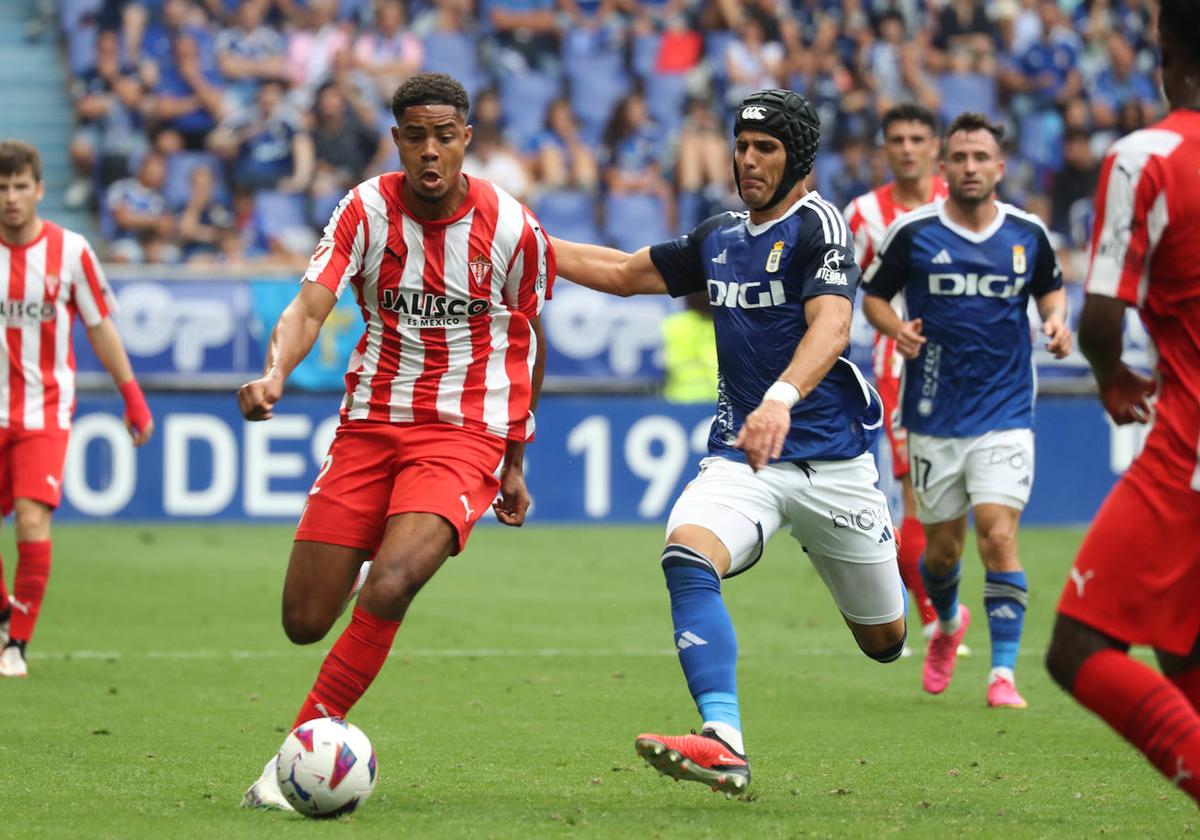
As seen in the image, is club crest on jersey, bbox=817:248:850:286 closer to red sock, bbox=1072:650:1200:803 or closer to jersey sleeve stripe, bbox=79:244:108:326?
red sock, bbox=1072:650:1200:803

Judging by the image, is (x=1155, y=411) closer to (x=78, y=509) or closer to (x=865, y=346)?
(x=865, y=346)

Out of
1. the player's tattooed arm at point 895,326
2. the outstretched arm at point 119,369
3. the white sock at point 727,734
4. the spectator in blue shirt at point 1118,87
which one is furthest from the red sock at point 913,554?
the spectator in blue shirt at point 1118,87

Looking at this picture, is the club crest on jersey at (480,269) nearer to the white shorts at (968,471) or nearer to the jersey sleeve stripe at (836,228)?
the jersey sleeve stripe at (836,228)

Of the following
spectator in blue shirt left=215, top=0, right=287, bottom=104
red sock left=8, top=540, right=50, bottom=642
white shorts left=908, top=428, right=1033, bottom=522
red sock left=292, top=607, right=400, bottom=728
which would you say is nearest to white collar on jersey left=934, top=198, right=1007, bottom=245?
white shorts left=908, top=428, right=1033, bottom=522

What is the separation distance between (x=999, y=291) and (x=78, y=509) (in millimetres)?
9680

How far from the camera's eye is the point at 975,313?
8422mm

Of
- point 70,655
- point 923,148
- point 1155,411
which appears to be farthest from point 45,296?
point 1155,411

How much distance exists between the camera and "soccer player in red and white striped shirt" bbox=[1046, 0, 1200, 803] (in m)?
4.23

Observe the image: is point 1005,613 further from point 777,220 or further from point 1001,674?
point 777,220

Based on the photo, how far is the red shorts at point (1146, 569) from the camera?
14.0ft

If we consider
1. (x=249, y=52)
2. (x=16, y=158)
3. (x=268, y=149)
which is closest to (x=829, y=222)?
(x=16, y=158)

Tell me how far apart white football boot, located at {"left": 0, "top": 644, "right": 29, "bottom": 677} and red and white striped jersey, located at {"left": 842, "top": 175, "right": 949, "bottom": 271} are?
4.70 m

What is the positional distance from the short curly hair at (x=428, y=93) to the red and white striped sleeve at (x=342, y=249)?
34 centimetres

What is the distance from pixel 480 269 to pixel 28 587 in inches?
153
